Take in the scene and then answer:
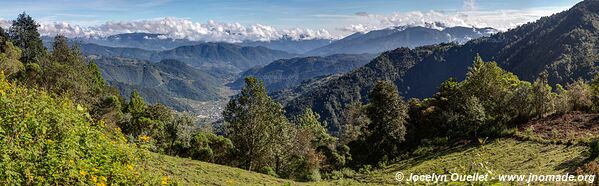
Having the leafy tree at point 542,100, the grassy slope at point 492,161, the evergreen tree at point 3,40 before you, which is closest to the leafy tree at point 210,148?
the grassy slope at point 492,161

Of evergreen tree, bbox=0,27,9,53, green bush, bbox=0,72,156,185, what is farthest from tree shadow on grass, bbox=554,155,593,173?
evergreen tree, bbox=0,27,9,53

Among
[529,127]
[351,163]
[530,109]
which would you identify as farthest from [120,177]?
[351,163]

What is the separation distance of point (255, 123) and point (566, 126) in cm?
2777

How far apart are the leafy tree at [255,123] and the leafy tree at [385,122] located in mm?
14566

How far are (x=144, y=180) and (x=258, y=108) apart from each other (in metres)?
28.9

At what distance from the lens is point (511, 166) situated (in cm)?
2855

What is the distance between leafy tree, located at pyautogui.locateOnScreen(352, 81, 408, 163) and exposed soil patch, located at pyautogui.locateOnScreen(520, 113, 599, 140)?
50.0 feet

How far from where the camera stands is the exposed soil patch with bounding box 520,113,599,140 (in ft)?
111

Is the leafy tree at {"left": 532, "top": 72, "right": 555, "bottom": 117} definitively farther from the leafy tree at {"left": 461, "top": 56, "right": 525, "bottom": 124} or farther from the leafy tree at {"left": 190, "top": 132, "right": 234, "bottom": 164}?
the leafy tree at {"left": 190, "top": 132, "right": 234, "bottom": 164}

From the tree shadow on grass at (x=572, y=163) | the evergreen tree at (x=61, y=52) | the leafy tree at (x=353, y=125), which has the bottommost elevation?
the leafy tree at (x=353, y=125)

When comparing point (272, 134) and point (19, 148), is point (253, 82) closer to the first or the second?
point (272, 134)

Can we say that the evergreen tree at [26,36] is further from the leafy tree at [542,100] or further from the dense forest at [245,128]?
the leafy tree at [542,100]

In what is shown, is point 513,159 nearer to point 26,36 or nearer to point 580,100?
point 580,100

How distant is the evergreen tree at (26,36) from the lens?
89.8m
